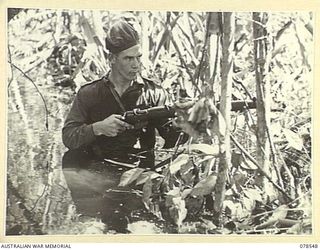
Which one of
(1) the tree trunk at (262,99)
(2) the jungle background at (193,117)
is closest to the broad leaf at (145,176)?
(2) the jungle background at (193,117)

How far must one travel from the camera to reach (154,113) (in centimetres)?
53

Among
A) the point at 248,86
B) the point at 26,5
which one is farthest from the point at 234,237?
the point at 26,5

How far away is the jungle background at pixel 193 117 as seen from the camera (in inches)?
20.7

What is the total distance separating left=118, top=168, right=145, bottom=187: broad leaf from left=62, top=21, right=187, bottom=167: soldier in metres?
0.01

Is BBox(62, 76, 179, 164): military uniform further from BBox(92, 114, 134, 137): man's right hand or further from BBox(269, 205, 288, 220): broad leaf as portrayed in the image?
BBox(269, 205, 288, 220): broad leaf

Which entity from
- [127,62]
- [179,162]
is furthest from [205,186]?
[127,62]

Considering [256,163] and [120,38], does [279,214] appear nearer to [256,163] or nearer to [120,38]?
[256,163]

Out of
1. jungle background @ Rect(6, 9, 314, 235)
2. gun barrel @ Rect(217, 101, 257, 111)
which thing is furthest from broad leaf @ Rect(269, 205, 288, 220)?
gun barrel @ Rect(217, 101, 257, 111)

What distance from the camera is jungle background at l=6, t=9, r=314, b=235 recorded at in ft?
1.73

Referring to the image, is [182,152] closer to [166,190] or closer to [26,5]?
[166,190]

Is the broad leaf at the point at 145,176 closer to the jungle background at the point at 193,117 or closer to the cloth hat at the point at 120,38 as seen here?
the jungle background at the point at 193,117

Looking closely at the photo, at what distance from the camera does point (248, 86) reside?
1.75 ft

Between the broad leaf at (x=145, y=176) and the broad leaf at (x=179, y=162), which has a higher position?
the broad leaf at (x=179, y=162)

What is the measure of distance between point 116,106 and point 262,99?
5.6 inches
